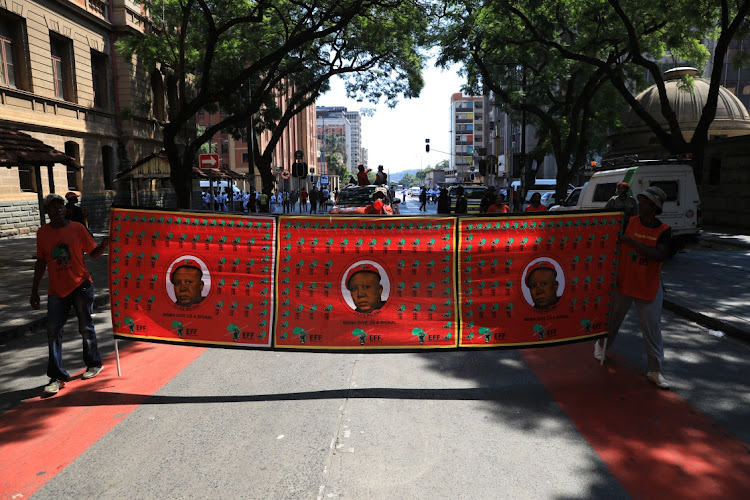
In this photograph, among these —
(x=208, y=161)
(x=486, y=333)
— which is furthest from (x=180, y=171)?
(x=486, y=333)

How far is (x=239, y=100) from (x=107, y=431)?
2433 centimetres

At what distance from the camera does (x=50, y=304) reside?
5.52 meters

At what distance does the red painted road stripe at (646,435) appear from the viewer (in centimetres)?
368

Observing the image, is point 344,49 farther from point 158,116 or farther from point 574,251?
point 574,251

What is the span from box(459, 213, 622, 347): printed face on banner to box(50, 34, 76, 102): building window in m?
24.1

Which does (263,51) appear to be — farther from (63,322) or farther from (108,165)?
(63,322)

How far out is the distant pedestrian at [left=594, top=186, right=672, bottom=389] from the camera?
5305 millimetres

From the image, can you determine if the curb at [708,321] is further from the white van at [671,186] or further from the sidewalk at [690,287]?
the white van at [671,186]

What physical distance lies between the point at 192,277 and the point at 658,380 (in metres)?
4.72

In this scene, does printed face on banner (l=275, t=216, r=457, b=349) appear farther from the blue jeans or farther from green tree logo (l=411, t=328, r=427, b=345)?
the blue jeans

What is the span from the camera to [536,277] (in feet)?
18.7

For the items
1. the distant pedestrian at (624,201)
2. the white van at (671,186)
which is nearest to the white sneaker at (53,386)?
the distant pedestrian at (624,201)

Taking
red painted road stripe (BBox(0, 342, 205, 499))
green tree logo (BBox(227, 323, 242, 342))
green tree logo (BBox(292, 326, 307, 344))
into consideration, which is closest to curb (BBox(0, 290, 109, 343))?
red painted road stripe (BBox(0, 342, 205, 499))

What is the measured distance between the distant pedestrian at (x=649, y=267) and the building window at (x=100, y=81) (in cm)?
2773
